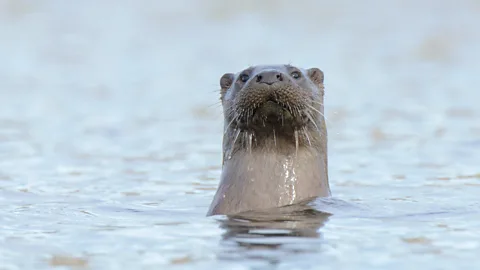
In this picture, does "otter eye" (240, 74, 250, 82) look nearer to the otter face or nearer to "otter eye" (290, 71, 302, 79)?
the otter face

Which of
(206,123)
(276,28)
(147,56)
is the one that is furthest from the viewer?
(276,28)

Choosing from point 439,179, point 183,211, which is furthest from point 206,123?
point 183,211

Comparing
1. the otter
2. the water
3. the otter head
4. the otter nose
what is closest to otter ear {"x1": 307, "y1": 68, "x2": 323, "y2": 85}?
the otter head

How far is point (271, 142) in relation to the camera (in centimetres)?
799

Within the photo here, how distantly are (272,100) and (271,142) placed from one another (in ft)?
1.39

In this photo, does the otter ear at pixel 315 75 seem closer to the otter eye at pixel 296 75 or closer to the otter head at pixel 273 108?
the otter head at pixel 273 108

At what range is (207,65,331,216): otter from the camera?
A: 7.71 m

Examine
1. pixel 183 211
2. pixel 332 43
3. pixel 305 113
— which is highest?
pixel 332 43

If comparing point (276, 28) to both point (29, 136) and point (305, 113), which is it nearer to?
point (29, 136)

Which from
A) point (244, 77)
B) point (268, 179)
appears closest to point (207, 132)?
point (244, 77)

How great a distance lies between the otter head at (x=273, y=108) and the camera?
7.66 metres

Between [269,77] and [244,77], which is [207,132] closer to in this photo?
[244,77]

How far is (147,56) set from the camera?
18.6 meters

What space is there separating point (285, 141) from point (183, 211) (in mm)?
905
